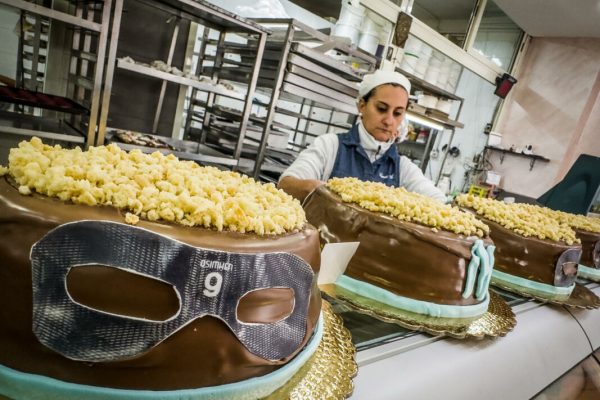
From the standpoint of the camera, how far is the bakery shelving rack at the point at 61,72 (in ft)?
6.28

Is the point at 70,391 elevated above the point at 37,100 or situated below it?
below

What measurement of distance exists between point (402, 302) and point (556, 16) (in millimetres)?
5643

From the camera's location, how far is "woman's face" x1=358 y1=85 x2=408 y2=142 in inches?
74.2

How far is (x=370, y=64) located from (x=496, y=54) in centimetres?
370

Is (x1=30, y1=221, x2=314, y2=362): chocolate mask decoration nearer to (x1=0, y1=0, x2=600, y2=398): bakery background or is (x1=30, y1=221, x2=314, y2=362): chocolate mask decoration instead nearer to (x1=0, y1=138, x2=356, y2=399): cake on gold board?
→ (x1=0, y1=138, x2=356, y2=399): cake on gold board

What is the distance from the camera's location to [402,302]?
94 centimetres

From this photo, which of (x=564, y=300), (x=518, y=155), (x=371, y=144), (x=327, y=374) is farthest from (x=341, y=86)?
(x=518, y=155)

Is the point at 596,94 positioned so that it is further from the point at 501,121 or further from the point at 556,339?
the point at 556,339

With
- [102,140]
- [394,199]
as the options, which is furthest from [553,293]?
[102,140]

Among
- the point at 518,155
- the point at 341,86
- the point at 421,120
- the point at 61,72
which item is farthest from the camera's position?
the point at 518,155

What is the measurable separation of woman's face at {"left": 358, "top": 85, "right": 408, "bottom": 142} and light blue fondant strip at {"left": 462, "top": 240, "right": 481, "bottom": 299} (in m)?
1.08

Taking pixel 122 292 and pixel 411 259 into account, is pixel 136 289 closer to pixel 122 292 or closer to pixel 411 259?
pixel 122 292

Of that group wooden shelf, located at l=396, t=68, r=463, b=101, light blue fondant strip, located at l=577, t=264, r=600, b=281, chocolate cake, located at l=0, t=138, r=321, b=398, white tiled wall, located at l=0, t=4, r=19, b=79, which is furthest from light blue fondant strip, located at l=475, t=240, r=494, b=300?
white tiled wall, located at l=0, t=4, r=19, b=79

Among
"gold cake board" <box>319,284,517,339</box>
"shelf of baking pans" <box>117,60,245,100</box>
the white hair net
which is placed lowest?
"gold cake board" <box>319,284,517,339</box>
